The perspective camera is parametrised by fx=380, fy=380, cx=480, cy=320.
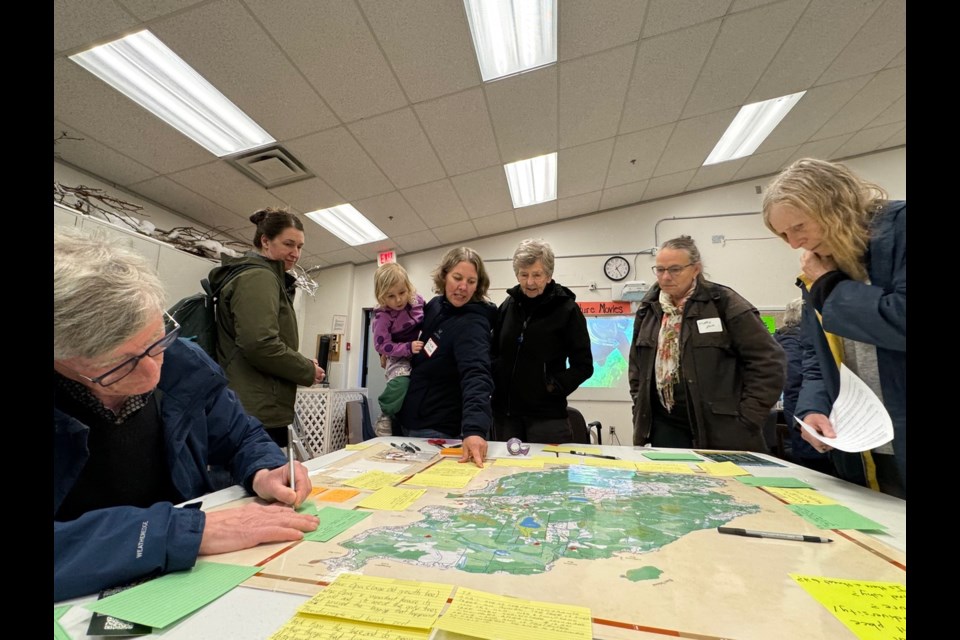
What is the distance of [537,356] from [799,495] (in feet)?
3.26

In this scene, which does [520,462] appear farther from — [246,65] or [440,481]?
[246,65]

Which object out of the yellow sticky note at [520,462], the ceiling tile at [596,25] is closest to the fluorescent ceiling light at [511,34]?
the ceiling tile at [596,25]

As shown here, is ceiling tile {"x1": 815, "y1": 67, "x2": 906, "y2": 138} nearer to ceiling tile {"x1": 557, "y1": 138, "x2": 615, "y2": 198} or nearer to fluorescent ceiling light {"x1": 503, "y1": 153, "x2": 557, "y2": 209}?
ceiling tile {"x1": 557, "y1": 138, "x2": 615, "y2": 198}

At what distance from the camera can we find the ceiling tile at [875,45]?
8.16 ft

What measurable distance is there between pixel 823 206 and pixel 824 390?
51 centimetres

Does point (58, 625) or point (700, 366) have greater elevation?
point (700, 366)

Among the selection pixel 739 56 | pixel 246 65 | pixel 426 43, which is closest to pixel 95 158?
pixel 246 65

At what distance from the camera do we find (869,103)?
11.1ft

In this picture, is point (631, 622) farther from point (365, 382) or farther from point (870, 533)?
point (365, 382)

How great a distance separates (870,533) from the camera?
2.08 ft

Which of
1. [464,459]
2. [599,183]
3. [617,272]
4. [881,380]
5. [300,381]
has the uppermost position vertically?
[599,183]

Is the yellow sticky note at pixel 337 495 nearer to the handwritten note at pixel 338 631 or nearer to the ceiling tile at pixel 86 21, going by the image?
the handwritten note at pixel 338 631

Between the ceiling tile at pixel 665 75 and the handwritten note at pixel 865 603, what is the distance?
9.33 feet
